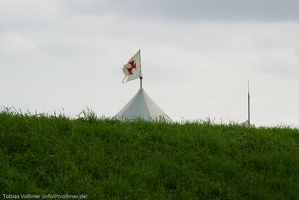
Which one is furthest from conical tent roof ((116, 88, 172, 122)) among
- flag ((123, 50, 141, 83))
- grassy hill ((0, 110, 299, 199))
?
grassy hill ((0, 110, 299, 199))

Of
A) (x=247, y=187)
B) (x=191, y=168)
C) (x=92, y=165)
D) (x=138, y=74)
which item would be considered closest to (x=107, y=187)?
(x=92, y=165)

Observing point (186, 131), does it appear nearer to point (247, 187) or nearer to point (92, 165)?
point (247, 187)

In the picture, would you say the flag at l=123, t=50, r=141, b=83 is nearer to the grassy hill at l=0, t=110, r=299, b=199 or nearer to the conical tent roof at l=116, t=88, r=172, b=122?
the conical tent roof at l=116, t=88, r=172, b=122

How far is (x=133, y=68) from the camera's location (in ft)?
43.8

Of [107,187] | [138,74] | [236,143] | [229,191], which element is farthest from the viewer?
[138,74]

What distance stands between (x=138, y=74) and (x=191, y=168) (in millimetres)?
7902

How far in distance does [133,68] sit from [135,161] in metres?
8.11

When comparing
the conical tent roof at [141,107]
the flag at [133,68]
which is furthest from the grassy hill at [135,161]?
the flag at [133,68]

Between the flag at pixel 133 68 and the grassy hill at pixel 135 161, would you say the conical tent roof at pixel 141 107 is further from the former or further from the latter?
the grassy hill at pixel 135 161

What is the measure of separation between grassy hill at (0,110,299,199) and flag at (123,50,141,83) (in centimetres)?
669

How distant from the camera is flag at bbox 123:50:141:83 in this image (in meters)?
13.3

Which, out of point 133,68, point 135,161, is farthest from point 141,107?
point 135,161

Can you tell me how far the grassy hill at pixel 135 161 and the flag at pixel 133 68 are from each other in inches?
264

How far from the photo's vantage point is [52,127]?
5730 millimetres
